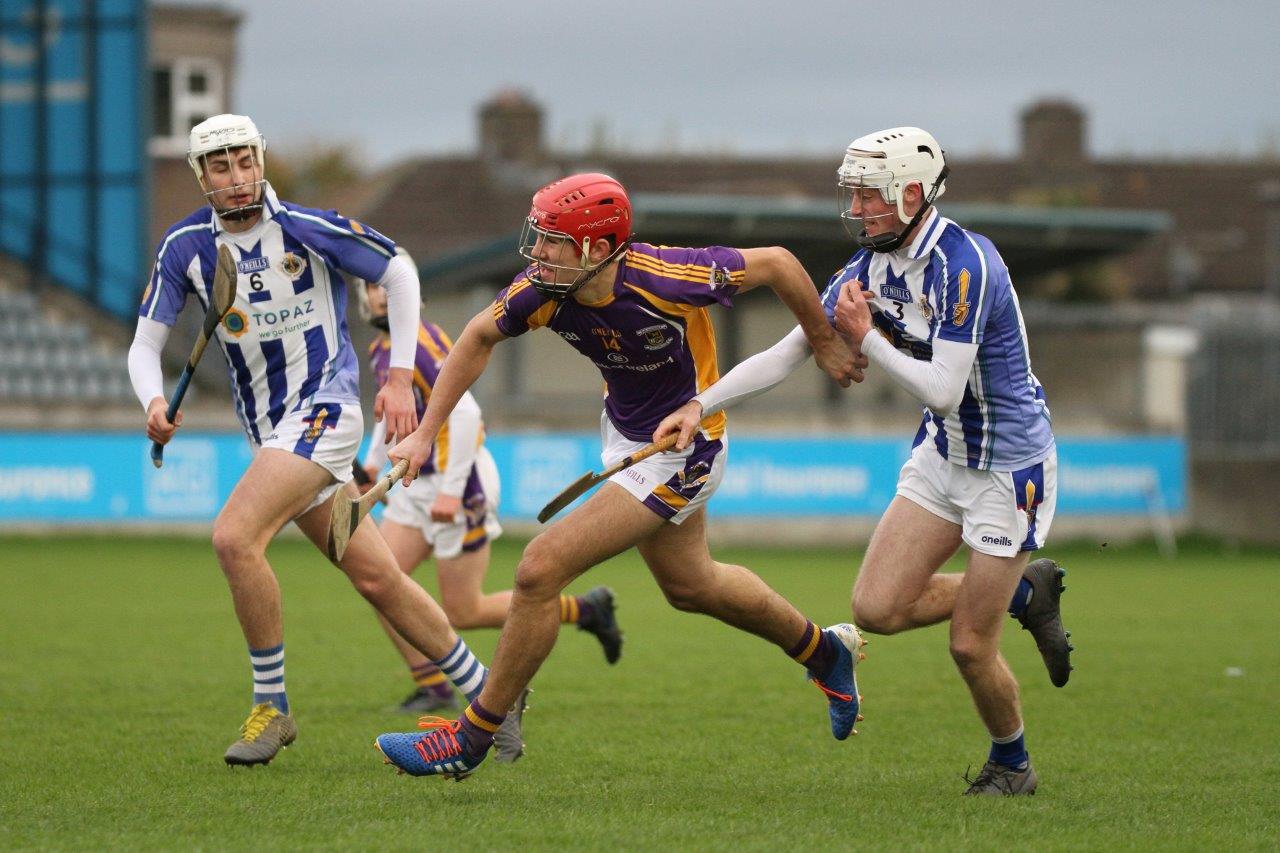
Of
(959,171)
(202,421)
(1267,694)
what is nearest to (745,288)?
(1267,694)

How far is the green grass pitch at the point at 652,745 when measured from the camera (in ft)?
17.0

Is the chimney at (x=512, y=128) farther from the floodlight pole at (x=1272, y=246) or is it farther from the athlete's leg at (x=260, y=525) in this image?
the athlete's leg at (x=260, y=525)

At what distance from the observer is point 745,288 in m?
5.70

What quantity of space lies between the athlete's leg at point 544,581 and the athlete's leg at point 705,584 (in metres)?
0.25

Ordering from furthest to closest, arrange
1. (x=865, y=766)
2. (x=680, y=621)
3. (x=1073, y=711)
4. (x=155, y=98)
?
(x=155, y=98) → (x=680, y=621) → (x=1073, y=711) → (x=865, y=766)

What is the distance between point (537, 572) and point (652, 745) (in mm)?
1506

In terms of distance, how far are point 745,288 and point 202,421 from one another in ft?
45.6

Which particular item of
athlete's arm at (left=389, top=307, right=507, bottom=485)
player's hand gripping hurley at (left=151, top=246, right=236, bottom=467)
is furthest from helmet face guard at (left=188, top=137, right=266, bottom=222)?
athlete's arm at (left=389, top=307, right=507, bottom=485)

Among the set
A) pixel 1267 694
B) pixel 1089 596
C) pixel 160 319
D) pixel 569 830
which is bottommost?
pixel 1089 596

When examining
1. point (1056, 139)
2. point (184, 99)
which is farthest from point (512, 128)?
point (1056, 139)

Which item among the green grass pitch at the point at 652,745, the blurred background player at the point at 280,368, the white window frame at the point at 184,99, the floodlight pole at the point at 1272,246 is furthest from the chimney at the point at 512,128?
the blurred background player at the point at 280,368

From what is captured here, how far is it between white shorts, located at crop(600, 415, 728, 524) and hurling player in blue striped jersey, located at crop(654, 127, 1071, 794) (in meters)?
0.20

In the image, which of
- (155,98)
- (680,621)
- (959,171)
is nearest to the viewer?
(680,621)

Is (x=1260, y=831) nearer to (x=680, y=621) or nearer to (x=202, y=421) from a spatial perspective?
(x=680, y=621)
